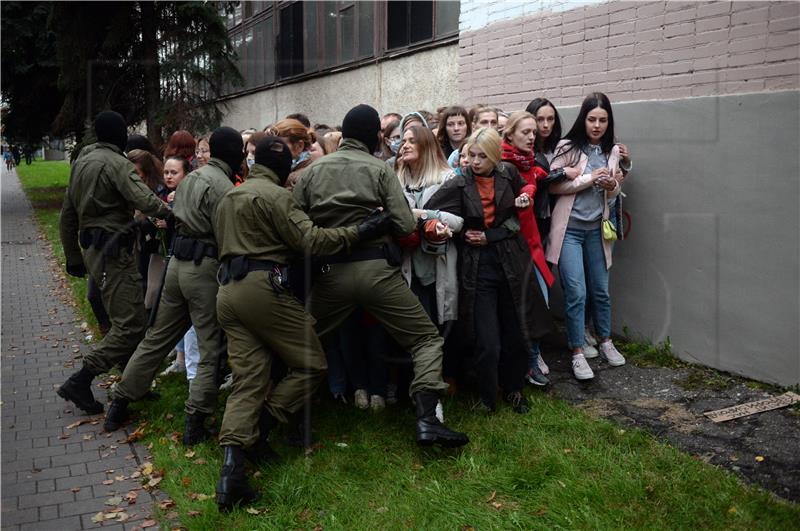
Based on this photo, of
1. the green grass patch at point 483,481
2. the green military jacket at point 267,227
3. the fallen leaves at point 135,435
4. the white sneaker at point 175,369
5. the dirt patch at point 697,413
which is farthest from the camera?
the white sneaker at point 175,369

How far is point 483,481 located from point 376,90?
875 cm

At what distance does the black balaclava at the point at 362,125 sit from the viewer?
14.7 feet

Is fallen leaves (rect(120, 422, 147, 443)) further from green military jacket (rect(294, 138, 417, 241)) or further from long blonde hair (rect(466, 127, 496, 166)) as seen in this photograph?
long blonde hair (rect(466, 127, 496, 166))

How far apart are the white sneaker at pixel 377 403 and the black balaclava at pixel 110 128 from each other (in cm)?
280

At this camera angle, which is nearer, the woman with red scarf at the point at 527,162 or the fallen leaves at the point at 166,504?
the fallen leaves at the point at 166,504

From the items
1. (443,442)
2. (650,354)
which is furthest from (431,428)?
(650,354)

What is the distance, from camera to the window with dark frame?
33.4 feet

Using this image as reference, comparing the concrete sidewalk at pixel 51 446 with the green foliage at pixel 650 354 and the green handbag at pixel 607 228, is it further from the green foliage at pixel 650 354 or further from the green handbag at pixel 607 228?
the green foliage at pixel 650 354

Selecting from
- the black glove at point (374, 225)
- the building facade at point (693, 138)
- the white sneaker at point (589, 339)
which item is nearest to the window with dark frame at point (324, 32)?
the building facade at point (693, 138)

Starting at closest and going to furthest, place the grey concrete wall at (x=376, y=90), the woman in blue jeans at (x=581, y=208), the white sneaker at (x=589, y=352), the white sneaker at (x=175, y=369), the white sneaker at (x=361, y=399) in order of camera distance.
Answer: the white sneaker at (x=361, y=399) < the woman in blue jeans at (x=581, y=208) < the white sneaker at (x=589, y=352) < the white sneaker at (x=175, y=369) < the grey concrete wall at (x=376, y=90)

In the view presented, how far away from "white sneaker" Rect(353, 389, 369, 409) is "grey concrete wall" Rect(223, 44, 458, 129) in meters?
4.94

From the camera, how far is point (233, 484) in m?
3.91

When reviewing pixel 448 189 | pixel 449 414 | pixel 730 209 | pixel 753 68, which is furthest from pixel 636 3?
pixel 449 414

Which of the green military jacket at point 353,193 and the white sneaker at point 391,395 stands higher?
the green military jacket at point 353,193
